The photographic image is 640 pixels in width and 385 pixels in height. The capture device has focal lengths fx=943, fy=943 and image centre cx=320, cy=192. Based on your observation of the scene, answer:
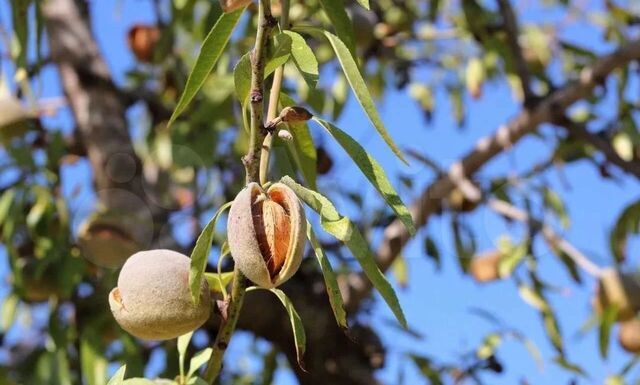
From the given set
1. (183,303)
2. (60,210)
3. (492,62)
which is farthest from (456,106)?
(183,303)

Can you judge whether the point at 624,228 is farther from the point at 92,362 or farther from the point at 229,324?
the point at 229,324

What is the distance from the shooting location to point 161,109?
216 centimetres

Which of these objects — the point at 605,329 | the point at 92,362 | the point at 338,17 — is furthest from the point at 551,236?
the point at 338,17

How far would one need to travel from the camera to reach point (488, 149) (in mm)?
1761

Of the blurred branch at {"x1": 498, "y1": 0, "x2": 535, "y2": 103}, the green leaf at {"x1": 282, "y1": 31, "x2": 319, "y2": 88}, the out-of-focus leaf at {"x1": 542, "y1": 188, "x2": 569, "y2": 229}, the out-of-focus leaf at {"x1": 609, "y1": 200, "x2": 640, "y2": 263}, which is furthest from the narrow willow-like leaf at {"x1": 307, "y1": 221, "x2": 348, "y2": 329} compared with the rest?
the out-of-focus leaf at {"x1": 542, "y1": 188, "x2": 569, "y2": 229}

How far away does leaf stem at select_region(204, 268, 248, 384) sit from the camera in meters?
0.71

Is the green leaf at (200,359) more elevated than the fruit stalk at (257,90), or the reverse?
the fruit stalk at (257,90)

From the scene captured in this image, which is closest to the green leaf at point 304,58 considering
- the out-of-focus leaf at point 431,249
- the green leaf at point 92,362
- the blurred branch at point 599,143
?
the green leaf at point 92,362

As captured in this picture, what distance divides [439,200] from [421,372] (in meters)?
0.38

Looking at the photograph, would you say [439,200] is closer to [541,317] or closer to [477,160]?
[477,160]

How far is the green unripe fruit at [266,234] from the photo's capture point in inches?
24.8

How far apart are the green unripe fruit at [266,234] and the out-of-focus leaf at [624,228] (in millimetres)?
1325

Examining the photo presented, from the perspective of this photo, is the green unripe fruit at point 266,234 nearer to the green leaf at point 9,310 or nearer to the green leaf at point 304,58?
the green leaf at point 304,58

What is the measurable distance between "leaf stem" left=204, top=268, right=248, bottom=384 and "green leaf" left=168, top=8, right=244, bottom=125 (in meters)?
0.13
